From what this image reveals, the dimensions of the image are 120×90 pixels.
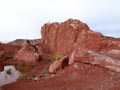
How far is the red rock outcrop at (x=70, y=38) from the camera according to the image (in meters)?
26.7

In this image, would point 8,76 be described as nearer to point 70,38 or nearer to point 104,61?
point 104,61

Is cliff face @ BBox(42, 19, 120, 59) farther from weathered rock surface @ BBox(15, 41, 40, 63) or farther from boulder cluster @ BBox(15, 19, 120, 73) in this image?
weathered rock surface @ BBox(15, 41, 40, 63)

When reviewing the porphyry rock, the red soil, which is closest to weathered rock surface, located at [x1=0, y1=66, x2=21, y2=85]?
the red soil

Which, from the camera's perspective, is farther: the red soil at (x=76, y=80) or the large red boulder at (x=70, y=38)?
the large red boulder at (x=70, y=38)

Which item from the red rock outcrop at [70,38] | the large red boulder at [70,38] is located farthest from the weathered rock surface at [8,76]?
the large red boulder at [70,38]

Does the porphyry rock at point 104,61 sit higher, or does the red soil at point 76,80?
the porphyry rock at point 104,61

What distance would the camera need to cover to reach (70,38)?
35.3 meters

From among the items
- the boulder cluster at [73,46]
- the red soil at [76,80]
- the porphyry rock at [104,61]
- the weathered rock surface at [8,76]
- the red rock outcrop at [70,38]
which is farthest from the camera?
the red rock outcrop at [70,38]

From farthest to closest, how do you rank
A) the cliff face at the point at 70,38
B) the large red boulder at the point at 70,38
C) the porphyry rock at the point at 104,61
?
the cliff face at the point at 70,38 → the large red boulder at the point at 70,38 → the porphyry rock at the point at 104,61

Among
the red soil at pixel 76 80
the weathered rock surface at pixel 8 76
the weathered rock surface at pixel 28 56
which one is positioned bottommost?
the weathered rock surface at pixel 28 56

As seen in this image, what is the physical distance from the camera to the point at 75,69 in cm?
1755

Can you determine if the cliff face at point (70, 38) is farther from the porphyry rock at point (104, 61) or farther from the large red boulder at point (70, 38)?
the porphyry rock at point (104, 61)

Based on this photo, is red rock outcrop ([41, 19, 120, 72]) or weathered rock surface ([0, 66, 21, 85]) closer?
weathered rock surface ([0, 66, 21, 85])

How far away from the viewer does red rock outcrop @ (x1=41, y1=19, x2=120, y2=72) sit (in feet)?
87.5
